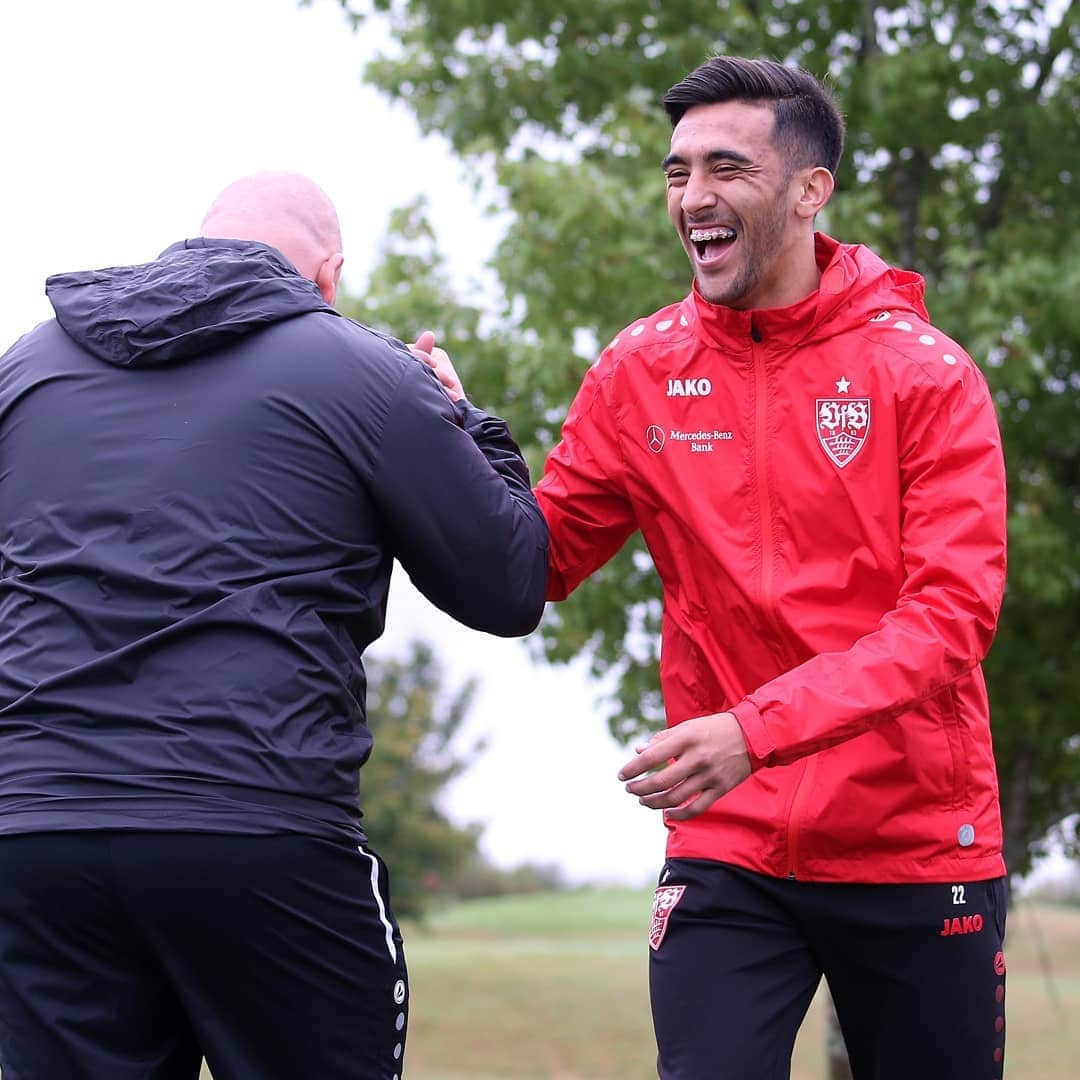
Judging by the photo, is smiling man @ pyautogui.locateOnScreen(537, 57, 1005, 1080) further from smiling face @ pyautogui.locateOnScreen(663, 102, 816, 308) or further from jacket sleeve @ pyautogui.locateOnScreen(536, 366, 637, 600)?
jacket sleeve @ pyautogui.locateOnScreen(536, 366, 637, 600)

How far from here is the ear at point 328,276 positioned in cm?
330

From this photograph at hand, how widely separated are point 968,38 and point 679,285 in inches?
89.1

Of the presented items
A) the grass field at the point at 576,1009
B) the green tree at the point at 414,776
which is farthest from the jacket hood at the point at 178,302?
the green tree at the point at 414,776

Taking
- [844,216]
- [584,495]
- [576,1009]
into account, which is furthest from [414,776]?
[584,495]

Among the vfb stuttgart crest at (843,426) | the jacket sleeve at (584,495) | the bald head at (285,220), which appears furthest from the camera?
the jacket sleeve at (584,495)

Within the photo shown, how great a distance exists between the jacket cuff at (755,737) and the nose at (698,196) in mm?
1201

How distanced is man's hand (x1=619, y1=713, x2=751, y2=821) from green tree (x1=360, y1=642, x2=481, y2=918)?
19.4 metres

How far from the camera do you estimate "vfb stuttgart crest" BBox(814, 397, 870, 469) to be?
11.4ft

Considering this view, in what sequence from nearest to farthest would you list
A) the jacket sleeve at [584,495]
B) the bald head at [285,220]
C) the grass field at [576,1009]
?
the bald head at [285,220], the jacket sleeve at [584,495], the grass field at [576,1009]

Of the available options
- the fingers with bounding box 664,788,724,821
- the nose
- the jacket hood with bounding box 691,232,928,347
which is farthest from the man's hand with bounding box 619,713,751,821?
the nose

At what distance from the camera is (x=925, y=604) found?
10.5 ft

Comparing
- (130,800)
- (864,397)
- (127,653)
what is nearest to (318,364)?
(127,653)

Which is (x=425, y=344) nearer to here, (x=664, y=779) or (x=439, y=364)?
(x=439, y=364)

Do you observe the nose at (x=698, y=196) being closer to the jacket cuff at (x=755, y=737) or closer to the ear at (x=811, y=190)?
the ear at (x=811, y=190)
